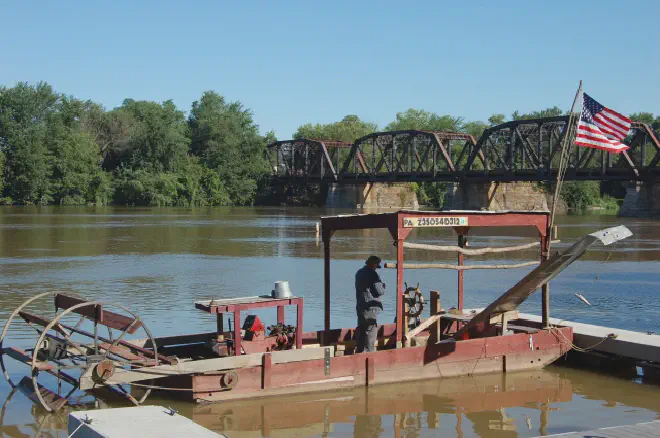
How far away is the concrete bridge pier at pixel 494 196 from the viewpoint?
105 metres

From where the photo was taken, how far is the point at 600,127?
16.3m

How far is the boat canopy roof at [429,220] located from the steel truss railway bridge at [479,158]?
69.7 meters

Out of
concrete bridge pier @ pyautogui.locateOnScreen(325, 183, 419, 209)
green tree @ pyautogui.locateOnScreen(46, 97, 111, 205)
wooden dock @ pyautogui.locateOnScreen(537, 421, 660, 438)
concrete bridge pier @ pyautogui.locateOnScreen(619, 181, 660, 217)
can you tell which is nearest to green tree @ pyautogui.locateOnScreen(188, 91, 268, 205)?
concrete bridge pier @ pyautogui.locateOnScreen(325, 183, 419, 209)

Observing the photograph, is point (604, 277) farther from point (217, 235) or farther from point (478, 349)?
point (217, 235)

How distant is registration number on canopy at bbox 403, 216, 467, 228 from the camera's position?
595 inches

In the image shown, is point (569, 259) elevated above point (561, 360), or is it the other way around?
point (569, 259)

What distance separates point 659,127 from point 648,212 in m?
86.2

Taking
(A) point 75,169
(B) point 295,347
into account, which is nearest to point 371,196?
(A) point 75,169

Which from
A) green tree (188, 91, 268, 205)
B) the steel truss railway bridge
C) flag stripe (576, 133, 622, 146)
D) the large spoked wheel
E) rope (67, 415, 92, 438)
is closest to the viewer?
rope (67, 415, 92, 438)

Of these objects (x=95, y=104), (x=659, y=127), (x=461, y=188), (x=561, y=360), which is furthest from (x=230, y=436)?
(x=659, y=127)

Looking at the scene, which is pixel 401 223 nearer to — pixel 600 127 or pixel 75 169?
pixel 600 127

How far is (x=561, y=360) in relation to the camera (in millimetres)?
17688

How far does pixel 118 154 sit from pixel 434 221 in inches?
4321

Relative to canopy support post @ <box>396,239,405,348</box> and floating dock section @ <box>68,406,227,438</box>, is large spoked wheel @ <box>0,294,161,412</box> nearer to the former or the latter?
floating dock section @ <box>68,406,227,438</box>
